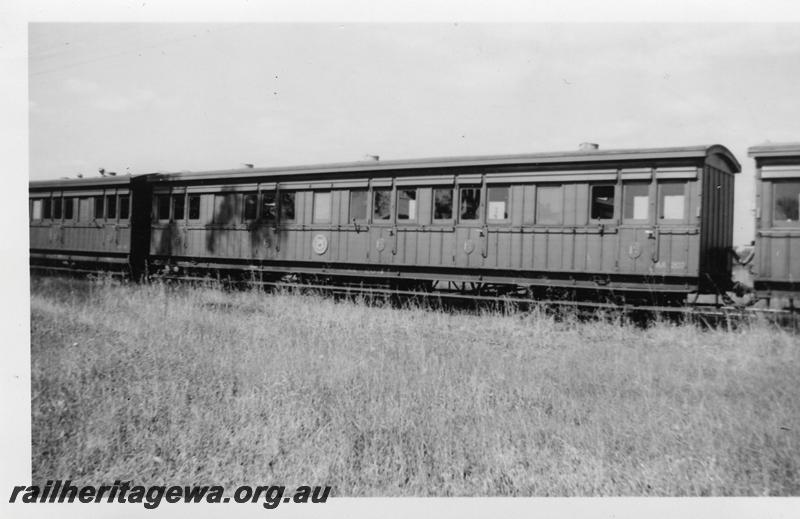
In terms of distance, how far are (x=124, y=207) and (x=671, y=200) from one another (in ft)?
44.7

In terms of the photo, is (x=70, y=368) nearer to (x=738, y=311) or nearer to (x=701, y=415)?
(x=701, y=415)

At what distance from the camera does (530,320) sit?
29.7ft

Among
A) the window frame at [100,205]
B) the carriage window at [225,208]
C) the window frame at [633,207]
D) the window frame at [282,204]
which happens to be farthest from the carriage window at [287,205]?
the window frame at [633,207]

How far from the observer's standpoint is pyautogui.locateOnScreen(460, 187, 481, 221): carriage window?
33.4ft

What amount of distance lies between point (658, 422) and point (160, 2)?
18.9ft

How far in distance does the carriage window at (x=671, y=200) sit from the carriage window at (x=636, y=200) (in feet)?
0.71

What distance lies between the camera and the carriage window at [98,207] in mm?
14891

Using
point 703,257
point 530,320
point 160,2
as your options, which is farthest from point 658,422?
point 160,2

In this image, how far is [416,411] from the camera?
4.62 m

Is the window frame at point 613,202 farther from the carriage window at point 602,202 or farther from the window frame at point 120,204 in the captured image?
the window frame at point 120,204

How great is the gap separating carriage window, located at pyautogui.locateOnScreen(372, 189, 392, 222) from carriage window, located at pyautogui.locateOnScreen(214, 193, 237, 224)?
3958 millimetres

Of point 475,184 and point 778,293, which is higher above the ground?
point 475,184

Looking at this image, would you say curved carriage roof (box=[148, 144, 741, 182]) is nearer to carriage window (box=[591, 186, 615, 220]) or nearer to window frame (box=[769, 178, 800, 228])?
carriage window (box=[591, 186, 615, 220])

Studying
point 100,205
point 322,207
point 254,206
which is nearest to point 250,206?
point 254,206
